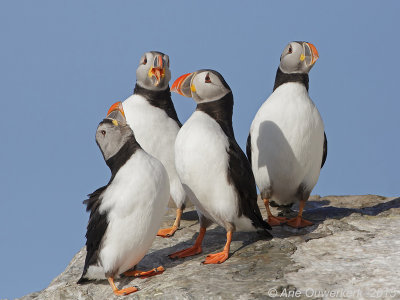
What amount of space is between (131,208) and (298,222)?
8.40 feet

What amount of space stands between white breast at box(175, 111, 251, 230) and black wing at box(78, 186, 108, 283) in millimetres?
846

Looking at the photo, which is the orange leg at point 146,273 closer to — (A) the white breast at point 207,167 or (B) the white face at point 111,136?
(A) the white breast at point 207,167

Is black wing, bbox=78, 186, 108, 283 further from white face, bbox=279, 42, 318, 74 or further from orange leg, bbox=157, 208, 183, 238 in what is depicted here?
white face, bbox=279, 42, 318, 74

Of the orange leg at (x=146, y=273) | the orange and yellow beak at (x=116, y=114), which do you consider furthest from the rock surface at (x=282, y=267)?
the orange and yellow beak at (x=116, y=114)

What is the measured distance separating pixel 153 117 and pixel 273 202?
1.94 metres

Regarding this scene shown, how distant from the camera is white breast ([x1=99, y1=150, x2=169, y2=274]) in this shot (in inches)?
236

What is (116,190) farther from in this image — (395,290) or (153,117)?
(395,290)

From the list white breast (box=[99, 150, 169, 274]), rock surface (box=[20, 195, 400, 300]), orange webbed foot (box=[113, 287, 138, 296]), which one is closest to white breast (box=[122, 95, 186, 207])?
rock surface (box=[20, 195, 400, 300])

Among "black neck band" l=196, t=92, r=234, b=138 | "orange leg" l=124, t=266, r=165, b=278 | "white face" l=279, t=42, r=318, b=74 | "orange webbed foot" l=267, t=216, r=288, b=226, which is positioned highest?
"white face" l=279, t=42, r=318, b=74

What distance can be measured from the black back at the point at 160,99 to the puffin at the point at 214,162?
3.76ft

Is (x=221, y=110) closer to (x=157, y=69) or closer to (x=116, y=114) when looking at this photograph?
(x=116, y=114)

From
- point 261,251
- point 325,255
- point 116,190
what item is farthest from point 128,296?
point 325,255

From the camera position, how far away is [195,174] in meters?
6.41

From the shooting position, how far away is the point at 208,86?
22.2ft
